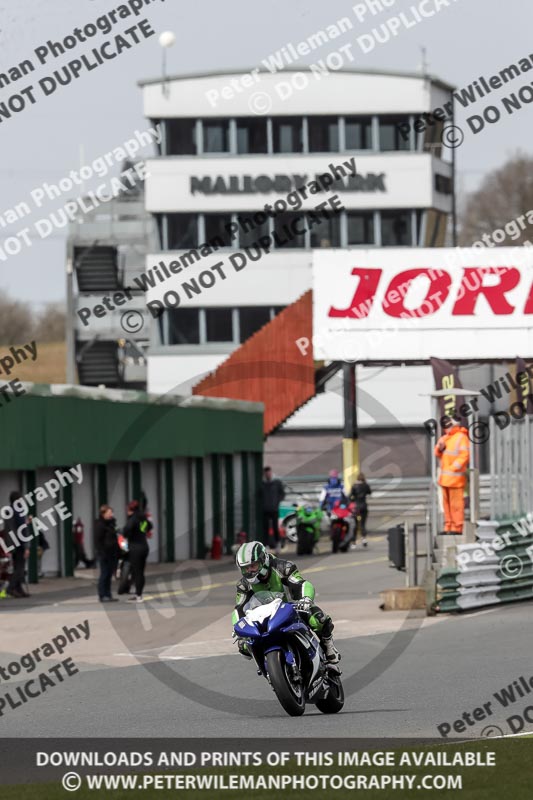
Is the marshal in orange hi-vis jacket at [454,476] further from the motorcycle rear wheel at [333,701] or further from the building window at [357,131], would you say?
the building window at [357,131]

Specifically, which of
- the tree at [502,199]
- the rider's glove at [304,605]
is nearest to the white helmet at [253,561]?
the rider's glove at [304,605]

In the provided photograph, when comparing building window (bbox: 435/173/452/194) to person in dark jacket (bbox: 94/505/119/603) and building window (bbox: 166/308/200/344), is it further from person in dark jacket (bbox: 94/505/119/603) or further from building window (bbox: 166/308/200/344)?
person in dark jacket (bbox: 94/505/119/603)

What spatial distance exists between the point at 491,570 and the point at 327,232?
46139mm

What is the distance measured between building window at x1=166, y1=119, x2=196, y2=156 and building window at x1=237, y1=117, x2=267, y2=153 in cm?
189

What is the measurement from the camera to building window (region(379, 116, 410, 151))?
222ft

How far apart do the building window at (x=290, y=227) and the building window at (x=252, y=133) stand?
9.38 feet

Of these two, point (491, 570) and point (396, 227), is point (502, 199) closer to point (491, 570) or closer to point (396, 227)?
point (396, 227)

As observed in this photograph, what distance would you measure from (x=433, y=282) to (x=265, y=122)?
27.7m

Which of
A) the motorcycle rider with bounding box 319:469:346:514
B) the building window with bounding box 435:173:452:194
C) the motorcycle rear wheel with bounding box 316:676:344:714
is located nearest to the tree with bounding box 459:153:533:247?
the building window with bounding box 435:173:452:194

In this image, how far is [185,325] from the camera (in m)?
67.7

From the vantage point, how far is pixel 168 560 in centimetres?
3600

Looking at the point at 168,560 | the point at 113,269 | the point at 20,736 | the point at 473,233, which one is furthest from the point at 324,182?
the point at 20,736

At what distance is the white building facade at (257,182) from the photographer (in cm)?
6706

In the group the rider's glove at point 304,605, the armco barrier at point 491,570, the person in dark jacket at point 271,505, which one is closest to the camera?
the rider's glove at point 304,605
